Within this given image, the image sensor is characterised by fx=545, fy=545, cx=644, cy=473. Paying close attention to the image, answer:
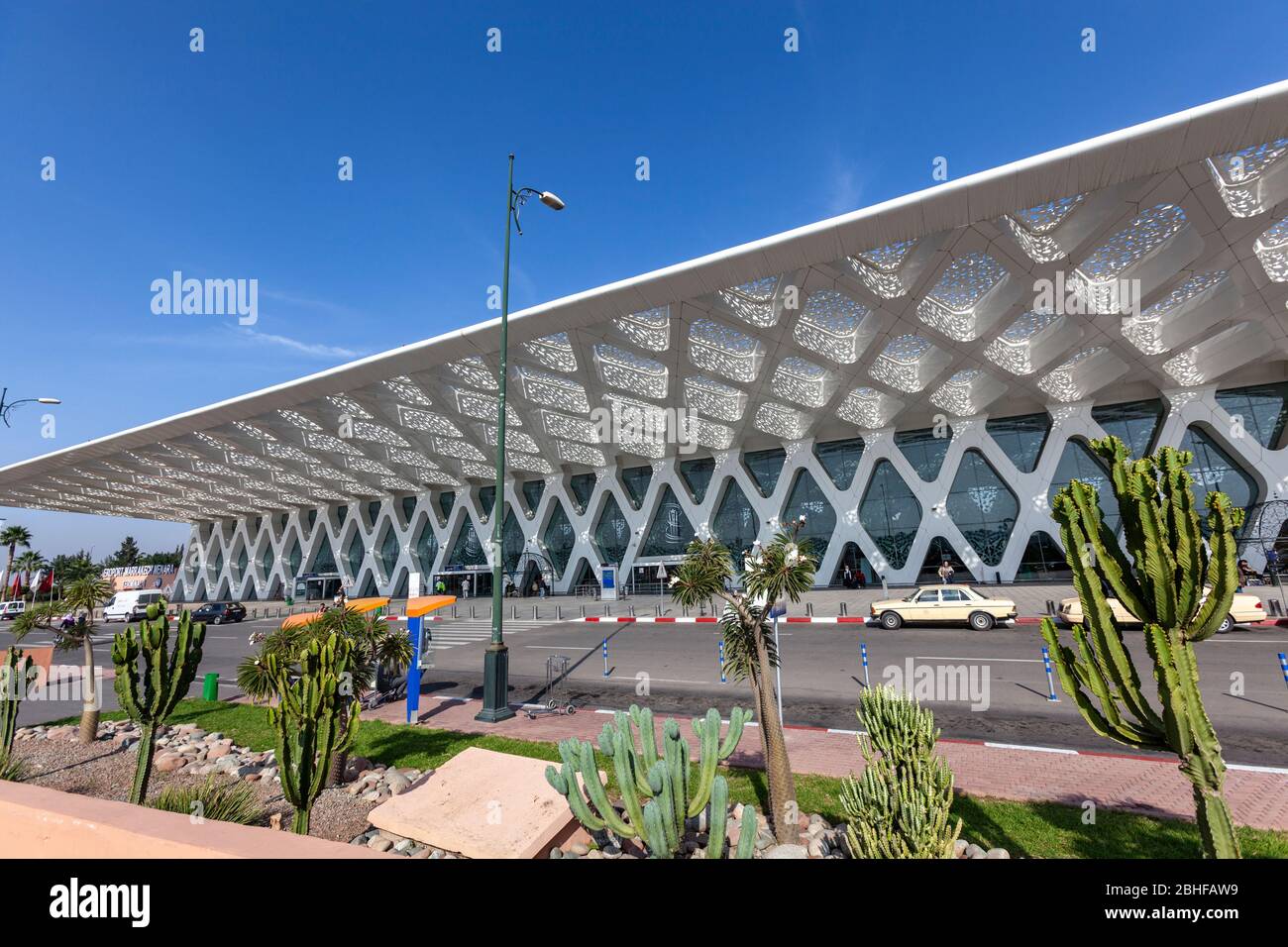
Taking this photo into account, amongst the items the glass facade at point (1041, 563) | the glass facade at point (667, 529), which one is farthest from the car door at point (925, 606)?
the glass facade at point (667, 529)

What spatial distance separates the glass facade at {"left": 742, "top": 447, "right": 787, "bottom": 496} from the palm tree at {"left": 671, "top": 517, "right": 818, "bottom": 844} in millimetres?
28848

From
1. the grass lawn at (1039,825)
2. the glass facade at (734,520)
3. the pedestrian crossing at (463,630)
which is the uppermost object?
the glass facade at (734,520)

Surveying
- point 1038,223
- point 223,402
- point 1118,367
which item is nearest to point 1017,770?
point 1038,223

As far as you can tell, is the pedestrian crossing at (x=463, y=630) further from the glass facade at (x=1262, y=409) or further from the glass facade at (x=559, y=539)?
the glass facade at (x=1262, y=409)

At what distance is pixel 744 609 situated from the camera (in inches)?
227

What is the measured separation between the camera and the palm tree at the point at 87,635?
921cm

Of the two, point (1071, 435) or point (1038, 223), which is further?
point (1071, 435)

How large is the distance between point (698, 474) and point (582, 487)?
30.9 ft

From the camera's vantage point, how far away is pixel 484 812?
5.02 m

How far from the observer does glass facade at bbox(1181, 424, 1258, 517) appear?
962 inches

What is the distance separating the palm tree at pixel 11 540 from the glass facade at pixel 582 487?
75.7 meters

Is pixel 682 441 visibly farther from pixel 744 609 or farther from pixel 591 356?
pixel 744 609
